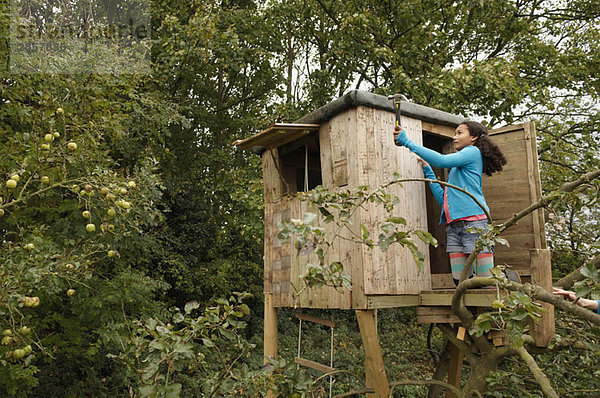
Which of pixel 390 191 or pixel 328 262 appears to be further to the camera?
pixel 328 262

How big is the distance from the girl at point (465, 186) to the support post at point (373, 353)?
848 mm

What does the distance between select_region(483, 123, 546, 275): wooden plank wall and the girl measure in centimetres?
74

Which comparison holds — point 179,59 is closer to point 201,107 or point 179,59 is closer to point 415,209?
point 201,107

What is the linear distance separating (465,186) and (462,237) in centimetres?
44

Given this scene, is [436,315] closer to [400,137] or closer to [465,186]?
[465,186]

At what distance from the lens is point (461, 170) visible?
14.1 ft

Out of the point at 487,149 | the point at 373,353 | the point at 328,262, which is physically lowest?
the point at 373,353

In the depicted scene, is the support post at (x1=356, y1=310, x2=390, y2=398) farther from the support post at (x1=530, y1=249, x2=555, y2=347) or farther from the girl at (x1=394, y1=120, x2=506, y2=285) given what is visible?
the support post at (x1=530, y1=249, x2=555, y2=347)

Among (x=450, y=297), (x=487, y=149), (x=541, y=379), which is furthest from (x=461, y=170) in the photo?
(x=541, y=379)

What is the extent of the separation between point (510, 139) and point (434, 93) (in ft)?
11.7

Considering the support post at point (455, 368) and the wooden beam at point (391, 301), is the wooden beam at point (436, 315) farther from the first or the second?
the support post at point (455, 368)

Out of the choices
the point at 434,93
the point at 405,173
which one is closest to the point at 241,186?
the point at 434,93

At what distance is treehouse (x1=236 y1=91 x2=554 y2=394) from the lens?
4.43 metres

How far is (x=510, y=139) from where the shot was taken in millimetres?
5078
